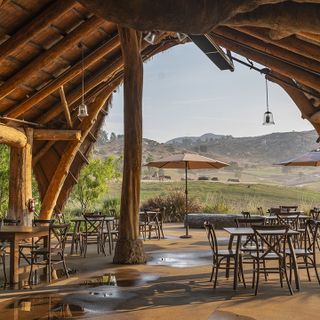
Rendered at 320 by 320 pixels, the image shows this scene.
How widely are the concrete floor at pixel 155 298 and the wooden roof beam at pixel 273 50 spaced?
13.9 feet

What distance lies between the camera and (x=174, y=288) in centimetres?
591

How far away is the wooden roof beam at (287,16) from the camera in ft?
7.65

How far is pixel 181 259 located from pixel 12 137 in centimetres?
504

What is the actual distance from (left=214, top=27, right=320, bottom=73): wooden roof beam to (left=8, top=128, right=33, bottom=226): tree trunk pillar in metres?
5.66

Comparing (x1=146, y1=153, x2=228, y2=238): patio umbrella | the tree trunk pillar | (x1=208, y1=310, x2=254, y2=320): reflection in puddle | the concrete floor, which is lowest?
(x1=208, y1=310, x2=254, y2=320): reflection in puddle

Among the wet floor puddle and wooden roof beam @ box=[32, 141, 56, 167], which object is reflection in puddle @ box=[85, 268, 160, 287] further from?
wooden roof beam @ box=[32, 141, 56, 167]

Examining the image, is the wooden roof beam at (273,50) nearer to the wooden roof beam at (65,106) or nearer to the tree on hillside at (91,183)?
the wooden roof beam at (65,106)

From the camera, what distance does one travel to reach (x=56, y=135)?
12.1m

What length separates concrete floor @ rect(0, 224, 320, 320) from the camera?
15.1ft

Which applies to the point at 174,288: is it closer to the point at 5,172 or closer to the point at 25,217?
the point at 25,217

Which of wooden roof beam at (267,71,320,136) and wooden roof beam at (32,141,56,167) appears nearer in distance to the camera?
wooden roof beam at (267,71,320,136)

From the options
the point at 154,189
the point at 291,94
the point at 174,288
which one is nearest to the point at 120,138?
the point at 154,189

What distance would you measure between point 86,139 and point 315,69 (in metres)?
7.70

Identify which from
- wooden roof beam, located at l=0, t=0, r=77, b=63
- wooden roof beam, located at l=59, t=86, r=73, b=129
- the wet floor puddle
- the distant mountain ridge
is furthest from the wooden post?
the distant mountain ridge
